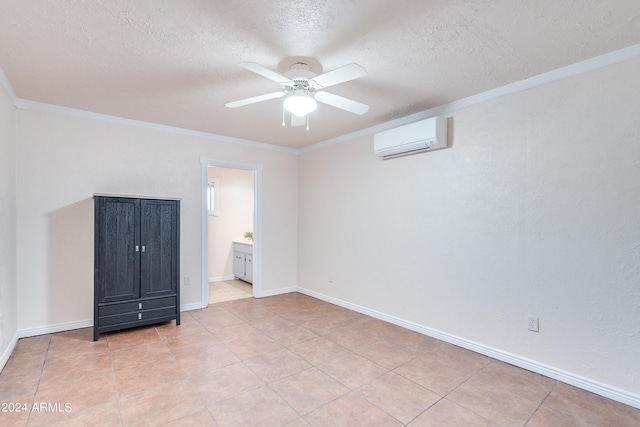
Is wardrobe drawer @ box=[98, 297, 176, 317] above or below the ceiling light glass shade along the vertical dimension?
below

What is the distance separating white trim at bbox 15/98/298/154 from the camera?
127 inches

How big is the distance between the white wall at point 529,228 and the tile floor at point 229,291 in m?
2.22

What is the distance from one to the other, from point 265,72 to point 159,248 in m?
2.54

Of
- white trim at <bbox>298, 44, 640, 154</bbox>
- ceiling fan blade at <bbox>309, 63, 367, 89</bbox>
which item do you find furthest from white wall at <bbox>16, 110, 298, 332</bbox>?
ceiling fan blade at <bbox>309, 63, 367, 89</bbox>

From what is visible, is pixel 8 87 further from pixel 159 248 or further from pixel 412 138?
pixel 412 138

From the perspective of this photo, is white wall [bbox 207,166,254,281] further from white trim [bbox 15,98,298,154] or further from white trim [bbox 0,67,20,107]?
white trim [bbox 0,67,20,107]

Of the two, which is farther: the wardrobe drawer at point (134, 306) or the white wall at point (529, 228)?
the wardrobe drawer at point (134, 306)

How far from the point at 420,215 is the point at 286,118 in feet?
6.34

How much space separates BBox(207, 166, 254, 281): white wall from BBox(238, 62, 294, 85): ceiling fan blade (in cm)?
409

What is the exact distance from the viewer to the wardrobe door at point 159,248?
348cm

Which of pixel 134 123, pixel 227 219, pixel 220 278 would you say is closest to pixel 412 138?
pixel 134 123

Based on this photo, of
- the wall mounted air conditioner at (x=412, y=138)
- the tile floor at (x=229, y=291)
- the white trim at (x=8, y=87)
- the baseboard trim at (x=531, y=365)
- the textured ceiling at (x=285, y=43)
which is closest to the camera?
the textured ceiling at (x=285, y=43)

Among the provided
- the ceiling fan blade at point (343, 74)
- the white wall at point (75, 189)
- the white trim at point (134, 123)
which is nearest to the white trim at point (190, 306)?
the white wall at point (75, 189)

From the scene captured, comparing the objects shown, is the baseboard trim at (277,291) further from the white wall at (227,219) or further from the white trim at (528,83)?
the white trim at (528,83)
